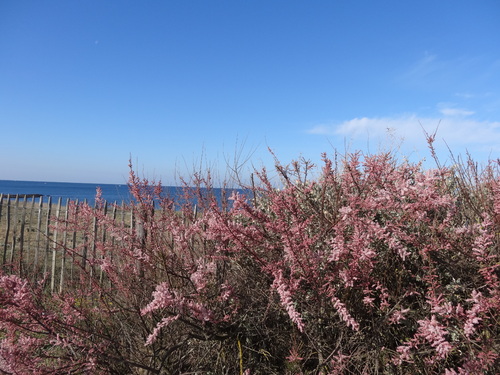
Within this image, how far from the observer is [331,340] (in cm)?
256

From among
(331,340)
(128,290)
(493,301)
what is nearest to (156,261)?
(128,290)

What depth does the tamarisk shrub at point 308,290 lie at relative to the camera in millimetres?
2055

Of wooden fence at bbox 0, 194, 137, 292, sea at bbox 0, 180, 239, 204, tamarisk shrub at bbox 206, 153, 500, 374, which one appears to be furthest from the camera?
wooden fence at bbox 0, 194, 137, 292

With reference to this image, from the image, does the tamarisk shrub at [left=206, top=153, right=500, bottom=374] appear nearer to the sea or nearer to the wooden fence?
the sea

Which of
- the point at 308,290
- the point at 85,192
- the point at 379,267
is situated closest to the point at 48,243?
the point at 308,290

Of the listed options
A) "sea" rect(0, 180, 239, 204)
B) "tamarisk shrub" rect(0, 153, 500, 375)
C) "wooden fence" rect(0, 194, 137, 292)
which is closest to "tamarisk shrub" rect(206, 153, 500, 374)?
"tamarisk shrub" rect(0, 153, 500, 375)

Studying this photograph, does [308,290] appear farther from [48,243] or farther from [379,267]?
[48,243]

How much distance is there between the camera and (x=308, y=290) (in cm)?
260

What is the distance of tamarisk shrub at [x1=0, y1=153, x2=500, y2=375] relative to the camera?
205cm

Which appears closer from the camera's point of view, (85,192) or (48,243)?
(48,243)

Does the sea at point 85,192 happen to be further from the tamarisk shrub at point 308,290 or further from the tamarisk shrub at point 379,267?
the tamarisk shrub at point 379,267

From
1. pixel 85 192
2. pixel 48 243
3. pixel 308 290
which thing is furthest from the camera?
pixel 85 192

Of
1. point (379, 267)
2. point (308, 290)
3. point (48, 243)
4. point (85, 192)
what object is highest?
point (379, 267)

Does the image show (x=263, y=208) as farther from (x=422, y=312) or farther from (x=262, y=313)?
(x=422, y=312)
